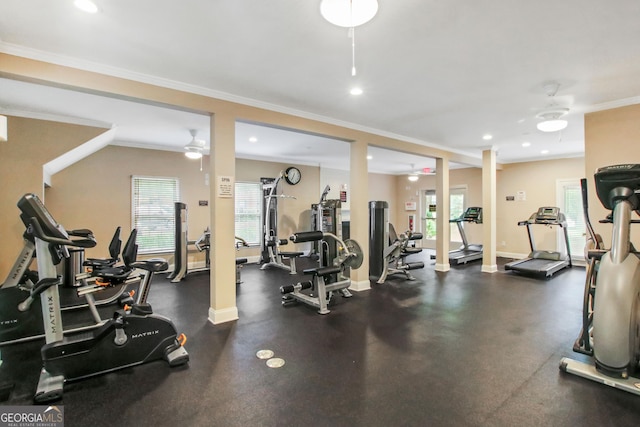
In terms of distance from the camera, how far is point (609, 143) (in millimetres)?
3699

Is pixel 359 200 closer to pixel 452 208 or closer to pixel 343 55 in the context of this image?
pixel 343 55

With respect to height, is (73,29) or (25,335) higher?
(73,29)

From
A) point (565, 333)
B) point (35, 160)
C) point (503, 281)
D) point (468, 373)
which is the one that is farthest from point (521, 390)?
point (35, 160)

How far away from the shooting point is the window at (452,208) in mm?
9287

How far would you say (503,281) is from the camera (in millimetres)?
5453

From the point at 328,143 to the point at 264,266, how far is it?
9.50 feet

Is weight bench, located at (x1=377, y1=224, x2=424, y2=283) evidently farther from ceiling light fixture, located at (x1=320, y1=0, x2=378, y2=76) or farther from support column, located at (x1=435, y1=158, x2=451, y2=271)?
ceiling light fixture, located at (x1=320, y1=0, x2=378, y2=76)

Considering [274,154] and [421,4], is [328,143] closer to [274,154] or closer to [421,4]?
[274,154]

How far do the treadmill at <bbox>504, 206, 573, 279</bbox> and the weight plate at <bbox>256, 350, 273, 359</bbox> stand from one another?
209 inches

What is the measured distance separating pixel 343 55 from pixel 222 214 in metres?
2.00

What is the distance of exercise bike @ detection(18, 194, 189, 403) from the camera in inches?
85.0

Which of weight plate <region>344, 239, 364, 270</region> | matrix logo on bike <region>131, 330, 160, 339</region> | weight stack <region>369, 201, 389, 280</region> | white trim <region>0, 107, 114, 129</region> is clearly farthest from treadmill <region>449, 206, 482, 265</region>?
white trim <region>0, 107, 114, 129</region>

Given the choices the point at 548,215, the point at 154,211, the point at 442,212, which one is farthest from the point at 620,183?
the point at 154,211

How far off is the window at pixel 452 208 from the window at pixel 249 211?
5.34 meters
